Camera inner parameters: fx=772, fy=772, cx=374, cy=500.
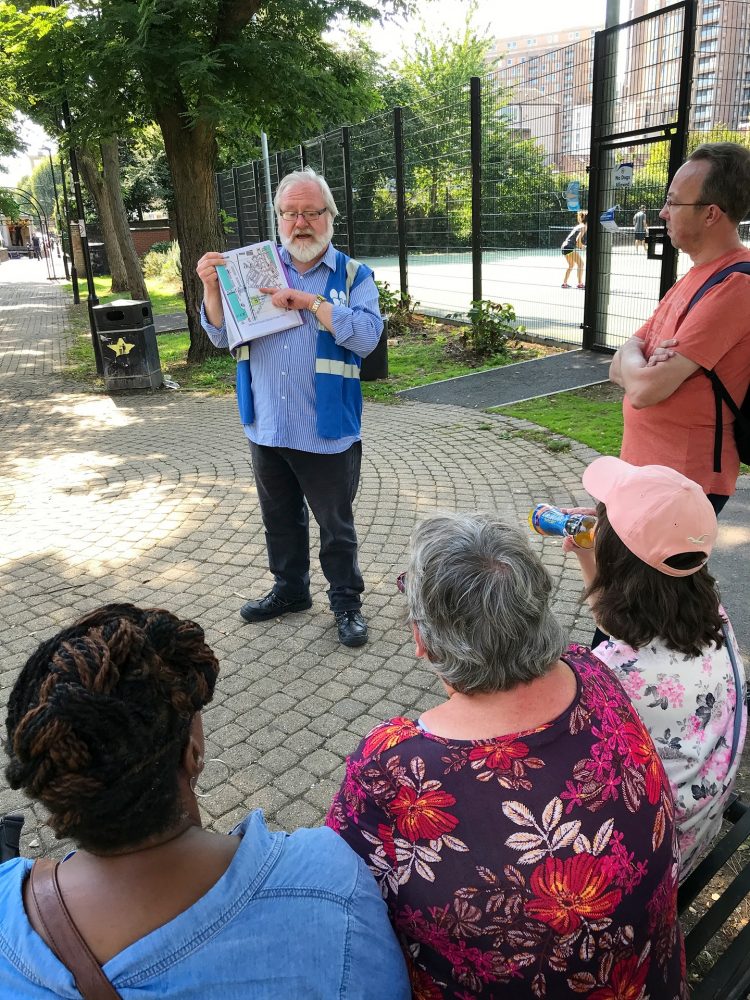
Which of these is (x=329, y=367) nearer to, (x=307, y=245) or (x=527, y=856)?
(x=307, y=245)

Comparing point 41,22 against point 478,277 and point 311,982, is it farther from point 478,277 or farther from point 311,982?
point 311,982

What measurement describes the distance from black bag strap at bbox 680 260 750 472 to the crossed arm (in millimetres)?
96

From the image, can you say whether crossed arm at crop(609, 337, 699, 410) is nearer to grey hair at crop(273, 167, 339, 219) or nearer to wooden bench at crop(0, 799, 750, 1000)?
wooden bench at crop(0, 799, 750, 1000)

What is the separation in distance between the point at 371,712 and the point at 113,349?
8177 mm

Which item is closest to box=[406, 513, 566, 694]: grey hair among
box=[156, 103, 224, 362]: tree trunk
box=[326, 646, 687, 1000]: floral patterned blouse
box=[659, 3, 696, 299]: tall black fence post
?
box=[326, 646, 687, 1000]: floral patterned blouse

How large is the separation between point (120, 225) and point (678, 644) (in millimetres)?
21079

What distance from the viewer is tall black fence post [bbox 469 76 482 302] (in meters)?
10.3

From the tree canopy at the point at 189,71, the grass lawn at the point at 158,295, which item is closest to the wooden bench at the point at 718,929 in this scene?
the tree canopy at the point at 189,71

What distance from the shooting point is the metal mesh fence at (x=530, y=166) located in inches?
301

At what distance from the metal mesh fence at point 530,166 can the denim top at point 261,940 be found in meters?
8.19

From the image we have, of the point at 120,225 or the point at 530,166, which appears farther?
the point at 120,225

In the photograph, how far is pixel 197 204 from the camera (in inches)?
431

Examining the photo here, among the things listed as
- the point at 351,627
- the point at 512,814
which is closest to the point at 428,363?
the point at 351,627

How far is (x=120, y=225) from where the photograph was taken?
66.1 feet
